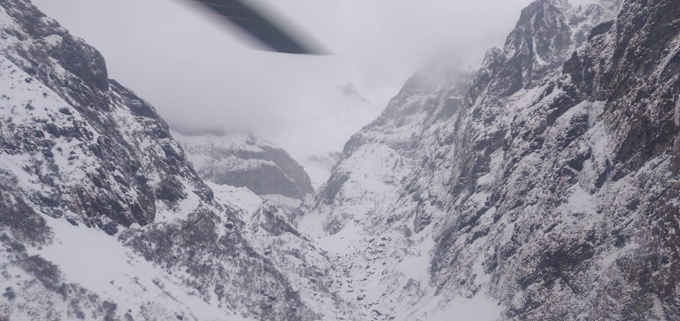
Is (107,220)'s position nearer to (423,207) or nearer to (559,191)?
(559,191)

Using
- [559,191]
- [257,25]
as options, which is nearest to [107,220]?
[559,191]

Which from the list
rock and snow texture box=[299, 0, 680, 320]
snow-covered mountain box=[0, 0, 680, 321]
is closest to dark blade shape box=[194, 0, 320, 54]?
rock and snow texture box=[299, 0, 680, 320]

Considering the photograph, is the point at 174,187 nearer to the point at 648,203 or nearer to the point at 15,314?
the point at 15,314

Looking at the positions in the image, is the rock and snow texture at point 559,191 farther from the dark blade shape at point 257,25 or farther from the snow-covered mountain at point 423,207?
the dark blade shape at point 257,25

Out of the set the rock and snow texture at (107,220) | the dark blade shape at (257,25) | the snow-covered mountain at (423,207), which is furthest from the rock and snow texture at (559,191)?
the dark blade shape at (257,25)

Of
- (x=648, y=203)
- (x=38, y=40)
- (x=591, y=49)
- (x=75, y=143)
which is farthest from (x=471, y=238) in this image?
(x=38, y=40)

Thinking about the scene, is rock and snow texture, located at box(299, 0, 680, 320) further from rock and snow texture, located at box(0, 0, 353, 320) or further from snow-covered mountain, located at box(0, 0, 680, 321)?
rock and snow texture, located at box(0, 0, 353, 320)
